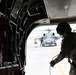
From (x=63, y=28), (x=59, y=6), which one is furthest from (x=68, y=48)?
(x=59, y=6)

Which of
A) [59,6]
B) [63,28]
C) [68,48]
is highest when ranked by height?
[59,6]

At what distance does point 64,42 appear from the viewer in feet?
11.4

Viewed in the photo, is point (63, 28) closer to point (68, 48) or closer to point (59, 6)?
point (68, 48)

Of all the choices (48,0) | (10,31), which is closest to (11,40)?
(10,31)

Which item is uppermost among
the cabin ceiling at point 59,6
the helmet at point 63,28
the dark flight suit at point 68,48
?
the cabin ceiling at point 59,6

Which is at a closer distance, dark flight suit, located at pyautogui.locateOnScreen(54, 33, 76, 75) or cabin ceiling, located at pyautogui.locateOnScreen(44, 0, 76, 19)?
dark flight suit, located at pyautogui.locateOnScreen(54, 33, 76, 75)

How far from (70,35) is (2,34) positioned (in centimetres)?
102

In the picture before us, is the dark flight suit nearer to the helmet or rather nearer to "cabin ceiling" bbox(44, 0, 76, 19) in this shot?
the helmet

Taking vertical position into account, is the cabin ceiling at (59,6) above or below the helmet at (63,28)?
above

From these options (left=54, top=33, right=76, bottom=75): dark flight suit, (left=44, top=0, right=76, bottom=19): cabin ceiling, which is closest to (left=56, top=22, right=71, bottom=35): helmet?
(left=54, top=33, right=76, bottom=75): dark flight suit

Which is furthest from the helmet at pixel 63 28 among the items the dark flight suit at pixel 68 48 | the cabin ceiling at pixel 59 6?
the cabin ceiling at pixel 59 6

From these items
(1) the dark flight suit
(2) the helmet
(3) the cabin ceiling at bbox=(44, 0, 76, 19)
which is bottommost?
(1) the dark flight suit

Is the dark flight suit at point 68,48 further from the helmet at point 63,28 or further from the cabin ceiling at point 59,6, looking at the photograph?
the cabin ceiling at point 59,6

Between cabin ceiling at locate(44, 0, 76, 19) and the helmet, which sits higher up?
cabin ceiling at locate(44, 0, 76, 19)
